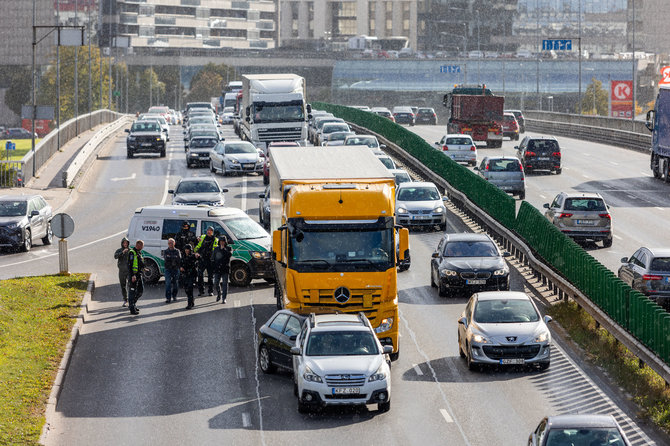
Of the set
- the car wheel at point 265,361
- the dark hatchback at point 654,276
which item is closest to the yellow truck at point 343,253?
the car wheel at point 265,361

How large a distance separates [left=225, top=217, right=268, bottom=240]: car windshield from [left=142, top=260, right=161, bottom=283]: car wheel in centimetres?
252

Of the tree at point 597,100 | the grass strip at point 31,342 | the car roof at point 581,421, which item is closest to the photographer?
the car roof at point 581,421

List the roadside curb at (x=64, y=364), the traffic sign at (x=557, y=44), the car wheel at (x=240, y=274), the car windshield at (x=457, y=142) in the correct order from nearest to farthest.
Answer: the roadside curb at (x=64, y=364) < the car wheel at (x=240, y=274) < the car windshield at (x=457, y=142) < the traffic sign at (x=557, y=44)

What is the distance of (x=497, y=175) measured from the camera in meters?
49.2

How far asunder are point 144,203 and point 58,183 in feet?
26.9

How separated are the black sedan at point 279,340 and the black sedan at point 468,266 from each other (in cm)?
844

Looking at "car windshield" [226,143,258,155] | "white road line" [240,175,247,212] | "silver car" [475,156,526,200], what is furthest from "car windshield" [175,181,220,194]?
"car windshield" [226,143,258,155]

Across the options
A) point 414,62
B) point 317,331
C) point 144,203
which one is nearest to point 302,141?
point 144,203

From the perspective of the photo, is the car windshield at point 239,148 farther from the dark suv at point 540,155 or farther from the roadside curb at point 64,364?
the roadside curb at point 64,364

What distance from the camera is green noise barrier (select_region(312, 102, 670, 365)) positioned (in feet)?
74.9

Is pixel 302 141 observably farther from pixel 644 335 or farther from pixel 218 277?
pixel 644 335

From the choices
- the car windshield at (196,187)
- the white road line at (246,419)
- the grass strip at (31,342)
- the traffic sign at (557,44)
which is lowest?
the white road line at (246,419)

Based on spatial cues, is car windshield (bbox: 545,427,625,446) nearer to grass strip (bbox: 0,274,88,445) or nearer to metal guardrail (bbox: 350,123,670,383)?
metal guardrail (bbox: 350,123,670,383)

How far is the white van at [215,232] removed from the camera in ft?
107
